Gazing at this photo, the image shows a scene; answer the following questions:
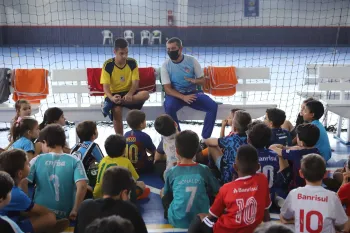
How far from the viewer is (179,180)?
3.50 metres

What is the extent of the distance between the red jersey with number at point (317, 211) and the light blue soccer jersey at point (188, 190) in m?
0.73

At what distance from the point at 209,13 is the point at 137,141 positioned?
1786cm

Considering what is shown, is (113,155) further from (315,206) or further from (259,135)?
(315,206)

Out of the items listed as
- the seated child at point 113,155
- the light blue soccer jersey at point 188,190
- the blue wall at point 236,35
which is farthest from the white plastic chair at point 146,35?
the light blue soccer jersey at point 188,190

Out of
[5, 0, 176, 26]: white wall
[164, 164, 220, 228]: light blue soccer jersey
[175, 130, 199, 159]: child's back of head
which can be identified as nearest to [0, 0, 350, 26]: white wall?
[5, 0, 176, 26]: white wall

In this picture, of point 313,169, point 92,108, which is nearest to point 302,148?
point 313,169

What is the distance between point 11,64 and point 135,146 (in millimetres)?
11178

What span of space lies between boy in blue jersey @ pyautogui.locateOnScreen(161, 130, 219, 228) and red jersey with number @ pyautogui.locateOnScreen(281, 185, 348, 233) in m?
0.72

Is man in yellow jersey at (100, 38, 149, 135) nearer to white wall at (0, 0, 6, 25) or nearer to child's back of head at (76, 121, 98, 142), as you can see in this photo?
child's back of head at (76, 121, 98, 142)

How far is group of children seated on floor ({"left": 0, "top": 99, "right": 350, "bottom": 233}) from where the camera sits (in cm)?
300

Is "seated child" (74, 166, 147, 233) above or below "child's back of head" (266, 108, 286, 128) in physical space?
below

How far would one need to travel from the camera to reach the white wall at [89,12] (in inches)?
802

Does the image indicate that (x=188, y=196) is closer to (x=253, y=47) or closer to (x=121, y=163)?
(x=121, y=163)

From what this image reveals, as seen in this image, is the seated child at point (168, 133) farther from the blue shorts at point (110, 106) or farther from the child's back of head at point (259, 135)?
the blue shorts at point (110, 106)
